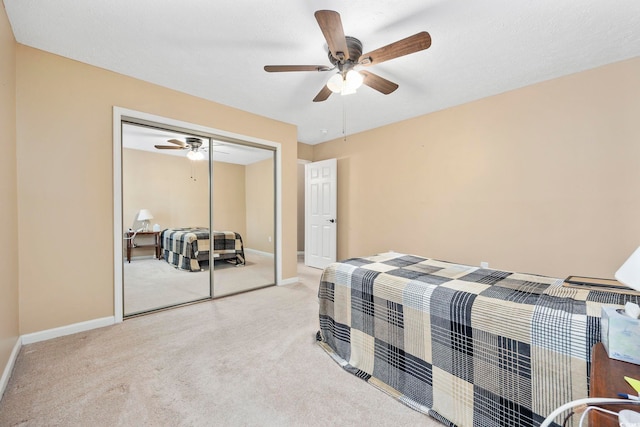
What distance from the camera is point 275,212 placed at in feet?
13.4

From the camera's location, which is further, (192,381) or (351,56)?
(351,56)

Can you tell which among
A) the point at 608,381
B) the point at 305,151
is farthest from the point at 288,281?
the point at 608,381

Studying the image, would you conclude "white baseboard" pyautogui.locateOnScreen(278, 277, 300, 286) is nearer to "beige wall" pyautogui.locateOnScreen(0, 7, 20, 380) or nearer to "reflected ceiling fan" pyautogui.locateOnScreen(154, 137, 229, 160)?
"reflected ceiling fan" pyautogui.locateOnScreen(154, 137, 229, 160)

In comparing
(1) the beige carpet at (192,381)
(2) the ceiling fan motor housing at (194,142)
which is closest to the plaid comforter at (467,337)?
(1) the beige carpet at (192,381)

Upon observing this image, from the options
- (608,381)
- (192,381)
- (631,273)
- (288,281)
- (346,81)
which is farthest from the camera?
(288,281)

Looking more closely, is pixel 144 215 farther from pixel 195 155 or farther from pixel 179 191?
pixel 195 155

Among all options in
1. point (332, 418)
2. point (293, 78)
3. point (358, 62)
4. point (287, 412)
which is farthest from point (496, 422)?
point (293, 78)

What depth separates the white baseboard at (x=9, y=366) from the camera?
5.50 feet

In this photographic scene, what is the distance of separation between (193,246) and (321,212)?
2447 millimetres

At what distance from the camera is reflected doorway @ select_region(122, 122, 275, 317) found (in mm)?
2914

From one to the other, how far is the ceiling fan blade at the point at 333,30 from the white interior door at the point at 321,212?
9.76ft

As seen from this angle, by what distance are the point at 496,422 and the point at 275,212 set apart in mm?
3349

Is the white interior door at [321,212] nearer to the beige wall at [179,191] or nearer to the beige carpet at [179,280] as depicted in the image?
the beige carpet at [179,280]

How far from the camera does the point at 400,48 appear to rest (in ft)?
6.11
